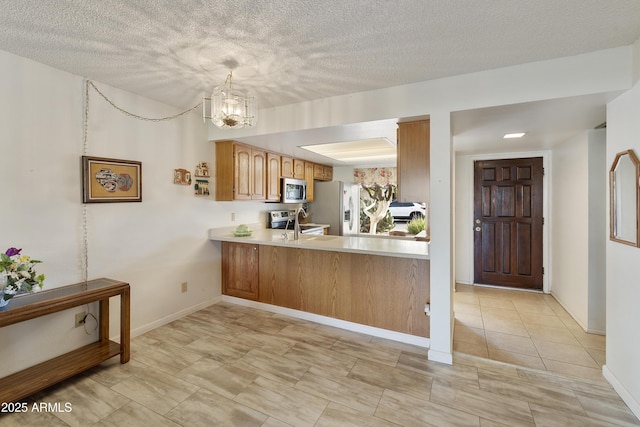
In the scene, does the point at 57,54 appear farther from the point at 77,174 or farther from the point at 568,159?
the point at 568,159

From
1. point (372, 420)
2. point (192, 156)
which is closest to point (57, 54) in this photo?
point (192, 156)

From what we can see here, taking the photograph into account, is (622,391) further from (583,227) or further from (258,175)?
(258,175)

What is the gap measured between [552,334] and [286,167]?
3949 millimetres

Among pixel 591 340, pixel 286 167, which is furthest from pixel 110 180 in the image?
pixel 591 340

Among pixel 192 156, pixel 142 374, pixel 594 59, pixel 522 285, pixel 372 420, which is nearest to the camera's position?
pixel 372 420

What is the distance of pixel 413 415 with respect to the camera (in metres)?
1.77

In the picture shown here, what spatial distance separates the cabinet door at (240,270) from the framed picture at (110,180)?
4.26 ft

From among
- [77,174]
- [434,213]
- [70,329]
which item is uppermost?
[77,174]

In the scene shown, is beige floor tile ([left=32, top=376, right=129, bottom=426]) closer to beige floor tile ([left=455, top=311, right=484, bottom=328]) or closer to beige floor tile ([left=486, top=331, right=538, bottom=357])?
beige floor tile ([left=486, top=331, right=538, bottom=357])

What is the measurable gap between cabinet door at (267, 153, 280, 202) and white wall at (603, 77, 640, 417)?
3611 millimetres

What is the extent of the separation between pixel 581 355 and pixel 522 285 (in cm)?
Result: 202

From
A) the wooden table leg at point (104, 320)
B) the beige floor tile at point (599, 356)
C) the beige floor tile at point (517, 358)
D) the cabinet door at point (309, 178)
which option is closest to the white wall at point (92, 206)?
the wooden table leg at point (104, 320)

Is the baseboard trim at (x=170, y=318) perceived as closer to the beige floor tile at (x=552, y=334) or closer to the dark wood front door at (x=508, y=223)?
the beige floor tile at (x=552, y=334)

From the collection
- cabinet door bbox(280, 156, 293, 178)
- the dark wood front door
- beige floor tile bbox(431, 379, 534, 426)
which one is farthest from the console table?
the dark wood front door
